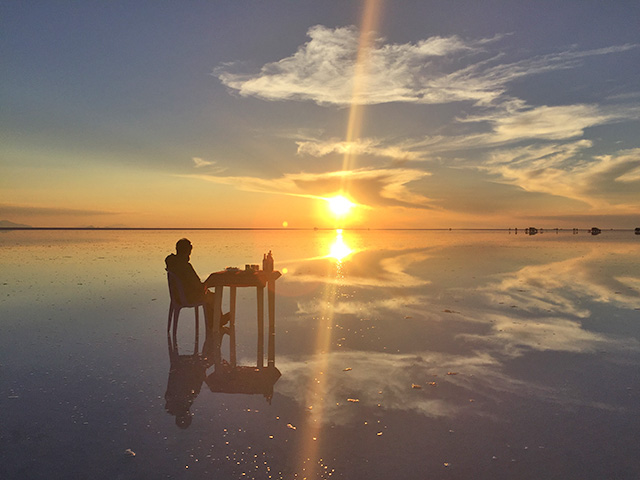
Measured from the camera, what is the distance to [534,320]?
1029cm

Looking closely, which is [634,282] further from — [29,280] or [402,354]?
[29,280]

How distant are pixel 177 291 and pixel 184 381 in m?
2.84

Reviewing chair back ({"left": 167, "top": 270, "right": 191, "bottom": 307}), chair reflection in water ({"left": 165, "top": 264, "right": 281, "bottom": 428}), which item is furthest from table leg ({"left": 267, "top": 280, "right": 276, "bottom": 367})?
chair back ({"left": 167, "top": 270, "right": 191, "bottom": 307})

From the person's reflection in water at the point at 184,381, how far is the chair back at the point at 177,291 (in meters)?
0.81

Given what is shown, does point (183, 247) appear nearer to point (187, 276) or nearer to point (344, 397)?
point (187, 276)

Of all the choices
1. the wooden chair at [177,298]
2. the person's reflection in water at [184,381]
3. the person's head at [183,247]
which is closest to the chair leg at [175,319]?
the wooden chair at [177,298]

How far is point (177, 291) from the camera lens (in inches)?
340

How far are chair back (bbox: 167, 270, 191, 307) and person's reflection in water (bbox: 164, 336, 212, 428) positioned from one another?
81cm

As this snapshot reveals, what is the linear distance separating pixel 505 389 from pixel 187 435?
410cm

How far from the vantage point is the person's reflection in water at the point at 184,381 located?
201 inches

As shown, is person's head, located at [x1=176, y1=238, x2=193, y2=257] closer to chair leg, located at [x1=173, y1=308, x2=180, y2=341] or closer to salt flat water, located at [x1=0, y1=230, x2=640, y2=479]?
chair leg, located at [x1=173, y1=308, x2=180, y2=341]

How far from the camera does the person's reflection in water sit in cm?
510

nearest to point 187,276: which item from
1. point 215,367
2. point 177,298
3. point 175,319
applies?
point 177,298

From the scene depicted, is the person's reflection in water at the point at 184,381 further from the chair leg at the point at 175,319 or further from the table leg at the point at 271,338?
the table leg at the point at 271,338
